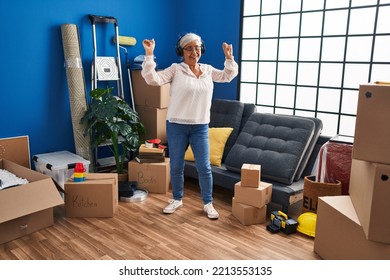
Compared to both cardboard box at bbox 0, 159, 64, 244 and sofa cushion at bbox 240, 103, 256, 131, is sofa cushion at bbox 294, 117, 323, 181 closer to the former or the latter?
sofa cushion at bbox 240, 103, 256, 131

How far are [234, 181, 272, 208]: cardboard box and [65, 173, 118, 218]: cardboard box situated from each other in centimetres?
92

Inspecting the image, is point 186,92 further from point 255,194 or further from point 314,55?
point 314,55

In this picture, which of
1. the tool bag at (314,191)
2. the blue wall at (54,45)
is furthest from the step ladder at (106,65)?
the tool bag at (314,191)

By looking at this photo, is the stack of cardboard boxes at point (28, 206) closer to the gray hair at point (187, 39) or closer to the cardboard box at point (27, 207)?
the cardboard box at point (27, 207)

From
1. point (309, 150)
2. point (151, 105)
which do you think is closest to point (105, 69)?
point (151, 105)

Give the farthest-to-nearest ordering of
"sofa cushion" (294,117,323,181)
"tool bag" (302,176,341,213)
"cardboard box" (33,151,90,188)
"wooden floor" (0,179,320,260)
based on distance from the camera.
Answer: "cardboard box" (33,151,90,188) → "sofa cushion" (294,117,323,181) → "tool bag" (302,176,341,213) → "wooden floor" (0,179,320,260)

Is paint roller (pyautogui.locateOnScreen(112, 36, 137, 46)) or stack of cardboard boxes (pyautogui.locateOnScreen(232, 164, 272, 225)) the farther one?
paint roller (pyautogui.locateOnScreen(112, 36, 137, 46))

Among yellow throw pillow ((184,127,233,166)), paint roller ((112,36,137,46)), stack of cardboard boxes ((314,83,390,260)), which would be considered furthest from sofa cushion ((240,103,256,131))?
stack of cardboard boxes ((314,83,390,260))

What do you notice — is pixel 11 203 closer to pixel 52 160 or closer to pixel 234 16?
pixel 52 160

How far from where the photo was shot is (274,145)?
9.56ft

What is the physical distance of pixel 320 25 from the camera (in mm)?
3193

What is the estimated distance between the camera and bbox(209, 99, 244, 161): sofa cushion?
3.37 meters
